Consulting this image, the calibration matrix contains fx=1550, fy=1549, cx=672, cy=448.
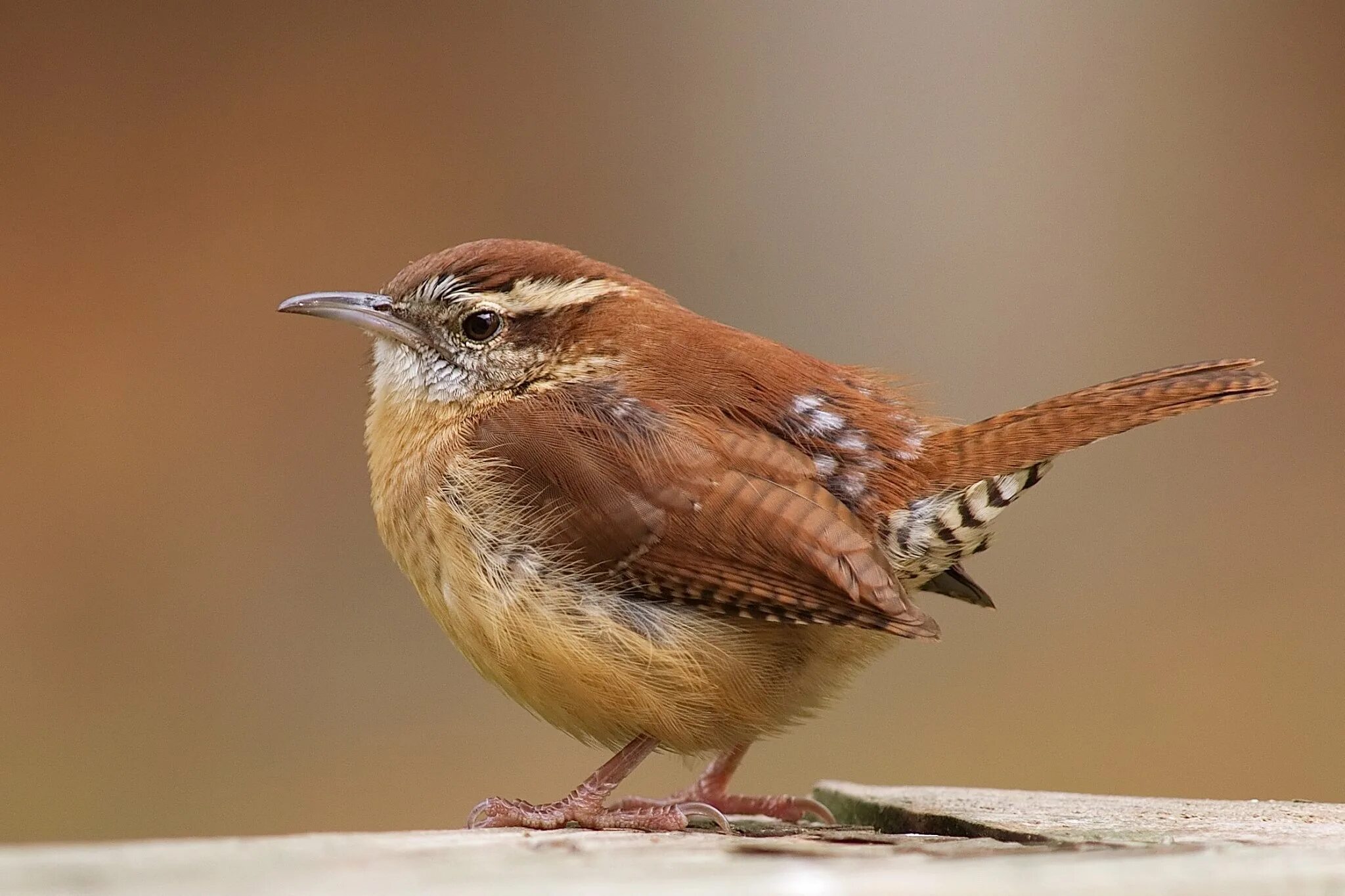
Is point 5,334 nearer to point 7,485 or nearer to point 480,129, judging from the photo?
point 7,485

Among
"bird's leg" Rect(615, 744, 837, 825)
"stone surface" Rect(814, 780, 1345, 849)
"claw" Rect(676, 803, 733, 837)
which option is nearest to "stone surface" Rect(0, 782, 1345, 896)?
"stone surface" Rect(814, 780, 1345, 849)

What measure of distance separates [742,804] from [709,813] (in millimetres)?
572

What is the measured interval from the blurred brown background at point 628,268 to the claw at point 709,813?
3446 millimetres

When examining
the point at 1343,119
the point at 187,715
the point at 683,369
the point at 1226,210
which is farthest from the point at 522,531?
the point at 1343,119

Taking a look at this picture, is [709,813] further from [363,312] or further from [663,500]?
[363,312]

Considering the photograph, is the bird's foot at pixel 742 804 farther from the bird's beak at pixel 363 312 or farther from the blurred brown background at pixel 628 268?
the blurred brown background at pixel 628 268

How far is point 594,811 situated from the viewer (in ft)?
9.50

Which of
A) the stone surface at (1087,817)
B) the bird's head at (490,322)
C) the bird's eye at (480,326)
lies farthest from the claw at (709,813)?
the bird's eye at (480,326)

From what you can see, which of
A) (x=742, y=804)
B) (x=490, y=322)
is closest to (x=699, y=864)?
(x=742, y=804)

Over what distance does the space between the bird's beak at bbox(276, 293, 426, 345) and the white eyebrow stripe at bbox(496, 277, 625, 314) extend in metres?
0.22

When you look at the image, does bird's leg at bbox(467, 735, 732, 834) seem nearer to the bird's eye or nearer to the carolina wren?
the carolina wren

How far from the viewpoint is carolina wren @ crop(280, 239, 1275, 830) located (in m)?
2.87

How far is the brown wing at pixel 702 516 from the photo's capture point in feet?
9.19

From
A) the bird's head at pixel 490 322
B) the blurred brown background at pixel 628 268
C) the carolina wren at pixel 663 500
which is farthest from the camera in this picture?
the blurred brown background at pixel 628 268
